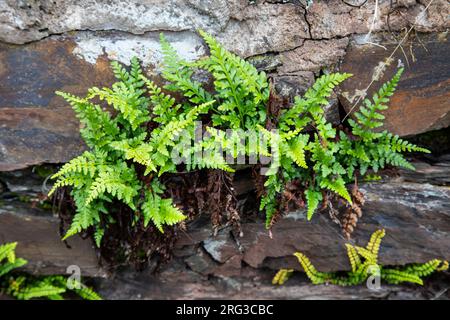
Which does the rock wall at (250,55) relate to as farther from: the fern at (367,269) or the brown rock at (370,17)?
the fern at (367,269)

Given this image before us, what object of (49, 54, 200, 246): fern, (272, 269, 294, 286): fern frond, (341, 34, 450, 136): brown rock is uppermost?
(341, 34, 450, 136): brown rock

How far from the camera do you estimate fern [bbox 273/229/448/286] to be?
4465 millimetres

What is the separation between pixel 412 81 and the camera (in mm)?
3867

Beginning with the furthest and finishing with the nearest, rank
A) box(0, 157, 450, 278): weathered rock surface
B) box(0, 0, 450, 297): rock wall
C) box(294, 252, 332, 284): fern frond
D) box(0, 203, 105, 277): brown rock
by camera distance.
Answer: box(294, 252, 332, 284): fern frond < box(0, 203, 105, 277): brown rock < box(0, 157, 450, 278): weathered rock surface < box(0, 0, 450, 297): rock wall

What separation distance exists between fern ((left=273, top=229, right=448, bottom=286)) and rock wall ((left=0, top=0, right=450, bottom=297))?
41cm

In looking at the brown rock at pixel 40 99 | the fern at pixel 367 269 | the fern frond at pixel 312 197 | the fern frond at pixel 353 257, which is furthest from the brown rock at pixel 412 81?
the brown rock at pixel 40 99

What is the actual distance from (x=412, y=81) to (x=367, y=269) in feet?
7.03

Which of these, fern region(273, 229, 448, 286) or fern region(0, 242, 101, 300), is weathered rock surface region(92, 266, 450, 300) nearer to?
fern region(273, 229, 448, 286)

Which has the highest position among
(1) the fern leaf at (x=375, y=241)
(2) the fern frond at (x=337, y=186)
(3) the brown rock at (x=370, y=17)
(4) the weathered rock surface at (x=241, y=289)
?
(3) the brown rock at (x=370, y=17)

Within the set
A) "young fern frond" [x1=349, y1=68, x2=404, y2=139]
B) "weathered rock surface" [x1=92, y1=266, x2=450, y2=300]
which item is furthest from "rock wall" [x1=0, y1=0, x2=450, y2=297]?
"weathered rock surface" [x1=92, y1=266, x2=450, y2=300]

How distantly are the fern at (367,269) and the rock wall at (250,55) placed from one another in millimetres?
415

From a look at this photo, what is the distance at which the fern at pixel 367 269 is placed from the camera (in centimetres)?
446

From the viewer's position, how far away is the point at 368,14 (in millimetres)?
3684

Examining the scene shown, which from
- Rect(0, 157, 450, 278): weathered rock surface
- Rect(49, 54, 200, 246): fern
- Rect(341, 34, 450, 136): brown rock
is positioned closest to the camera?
Rect(49, 54, 200, 246): fern
